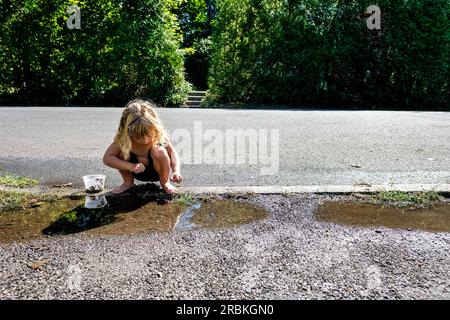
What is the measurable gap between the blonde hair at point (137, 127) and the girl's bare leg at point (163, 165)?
93 mm

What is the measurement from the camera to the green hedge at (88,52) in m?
11.8

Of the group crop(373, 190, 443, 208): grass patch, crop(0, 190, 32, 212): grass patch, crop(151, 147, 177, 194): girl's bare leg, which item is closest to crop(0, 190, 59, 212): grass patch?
crop(0, 190, 32, 212): grass patch

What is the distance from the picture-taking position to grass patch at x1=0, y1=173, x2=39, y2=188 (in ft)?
12.1

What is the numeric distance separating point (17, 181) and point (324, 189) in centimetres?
→ 289

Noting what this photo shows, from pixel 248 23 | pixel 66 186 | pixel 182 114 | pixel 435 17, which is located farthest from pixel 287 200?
pixel 435 17

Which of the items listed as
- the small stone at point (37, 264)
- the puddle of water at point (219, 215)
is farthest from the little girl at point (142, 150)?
the small stone at point (37, 264)

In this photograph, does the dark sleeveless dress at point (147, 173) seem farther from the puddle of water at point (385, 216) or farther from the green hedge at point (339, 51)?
the green hedge at point (339, 51)

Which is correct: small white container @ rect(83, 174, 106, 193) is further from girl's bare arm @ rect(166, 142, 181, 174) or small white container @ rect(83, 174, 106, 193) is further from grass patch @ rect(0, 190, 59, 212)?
girl's bare arm @ rect(166, 142, 181, 174)

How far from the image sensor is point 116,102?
1200 centimetres

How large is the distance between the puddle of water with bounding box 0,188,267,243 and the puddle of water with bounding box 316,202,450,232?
57 centimetres

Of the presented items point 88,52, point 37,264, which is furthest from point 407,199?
point 88,52

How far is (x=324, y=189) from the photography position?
3600 millimetres

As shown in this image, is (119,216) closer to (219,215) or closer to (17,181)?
(219,215)
